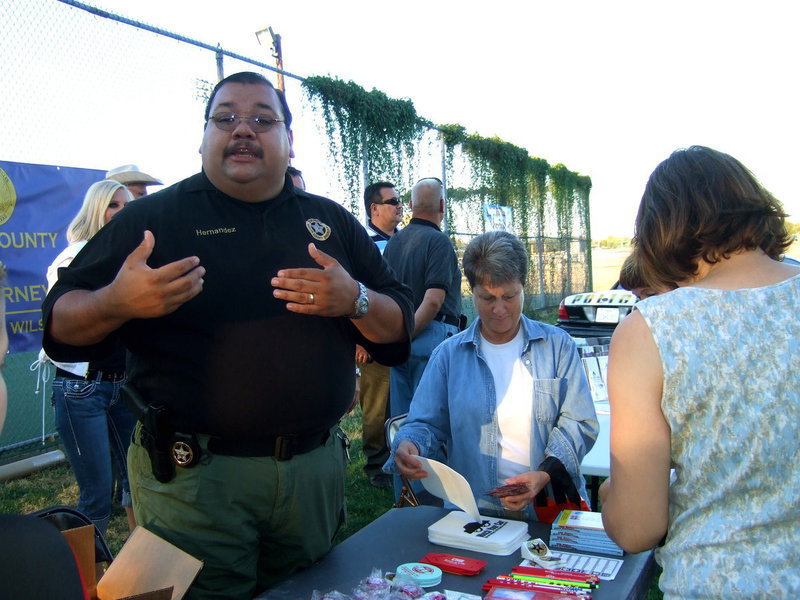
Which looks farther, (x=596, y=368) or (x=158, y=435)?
(x=596, y=368)

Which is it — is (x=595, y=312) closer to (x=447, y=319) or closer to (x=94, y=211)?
(x=447, y=319)

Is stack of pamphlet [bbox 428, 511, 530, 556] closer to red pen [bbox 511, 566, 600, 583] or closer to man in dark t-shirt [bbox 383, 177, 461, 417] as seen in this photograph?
red pen [bbox 511, 566, 600, 583]

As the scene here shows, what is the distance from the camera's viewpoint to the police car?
18.4 feet

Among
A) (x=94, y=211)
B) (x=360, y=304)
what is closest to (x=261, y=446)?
(x=360, y=304)

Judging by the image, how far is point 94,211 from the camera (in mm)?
3342

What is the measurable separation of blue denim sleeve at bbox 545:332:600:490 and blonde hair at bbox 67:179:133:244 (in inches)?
93.5

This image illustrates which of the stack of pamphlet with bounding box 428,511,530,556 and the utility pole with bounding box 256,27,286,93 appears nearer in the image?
the stack of pamphlet with bounding box 428,511,530,556

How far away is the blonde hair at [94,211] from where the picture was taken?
333 centimetres

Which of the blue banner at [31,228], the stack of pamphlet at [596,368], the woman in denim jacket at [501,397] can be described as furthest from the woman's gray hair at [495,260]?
the blue banner at [31,228]

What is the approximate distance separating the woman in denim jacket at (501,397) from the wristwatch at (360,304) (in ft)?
2.23

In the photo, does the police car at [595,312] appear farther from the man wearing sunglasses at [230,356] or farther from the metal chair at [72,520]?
the metal chair at [72,520]

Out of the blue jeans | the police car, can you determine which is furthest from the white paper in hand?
the police car

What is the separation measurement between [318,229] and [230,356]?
50 cm

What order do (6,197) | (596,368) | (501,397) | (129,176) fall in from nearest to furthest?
(501,397) → (596,368) → (129,176) → (6,197)
